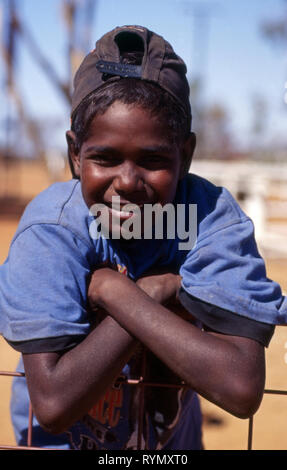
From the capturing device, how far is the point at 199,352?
1283 millimetres

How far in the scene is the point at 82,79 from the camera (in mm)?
1494

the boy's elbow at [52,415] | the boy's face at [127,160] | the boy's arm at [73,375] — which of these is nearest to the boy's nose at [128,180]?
the boy's face at [127,160]

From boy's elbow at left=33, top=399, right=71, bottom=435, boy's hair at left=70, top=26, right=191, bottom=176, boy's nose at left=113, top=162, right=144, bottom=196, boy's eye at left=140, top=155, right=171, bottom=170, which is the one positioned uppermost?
boy's hair at left=70, top=26, right=191, bottom=176

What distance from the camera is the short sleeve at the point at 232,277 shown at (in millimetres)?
1354

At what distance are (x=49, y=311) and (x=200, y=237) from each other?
46 cm

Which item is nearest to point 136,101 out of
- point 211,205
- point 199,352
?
point 211,205

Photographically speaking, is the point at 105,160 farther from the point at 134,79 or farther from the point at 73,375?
the point at 73,375

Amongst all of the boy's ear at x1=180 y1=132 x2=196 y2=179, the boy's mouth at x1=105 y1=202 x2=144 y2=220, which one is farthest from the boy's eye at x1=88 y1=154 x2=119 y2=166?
the boy's ear at x1=180 y1=132 x2=196 y2=179

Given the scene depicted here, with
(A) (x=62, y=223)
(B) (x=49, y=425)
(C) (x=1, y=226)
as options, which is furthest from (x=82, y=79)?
(C) (x=1, y=226)

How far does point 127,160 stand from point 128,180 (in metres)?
0.06

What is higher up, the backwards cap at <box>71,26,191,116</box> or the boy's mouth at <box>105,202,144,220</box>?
the backwards cap at <box>71,26,191,116</box>

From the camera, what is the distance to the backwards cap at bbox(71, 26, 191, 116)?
1.41m

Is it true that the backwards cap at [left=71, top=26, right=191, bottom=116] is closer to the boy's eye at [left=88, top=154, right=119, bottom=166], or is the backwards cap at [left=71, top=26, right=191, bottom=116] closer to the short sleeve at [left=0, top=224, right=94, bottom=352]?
the boy's eye at [left=88, top=154, right=119, bottom=166]
